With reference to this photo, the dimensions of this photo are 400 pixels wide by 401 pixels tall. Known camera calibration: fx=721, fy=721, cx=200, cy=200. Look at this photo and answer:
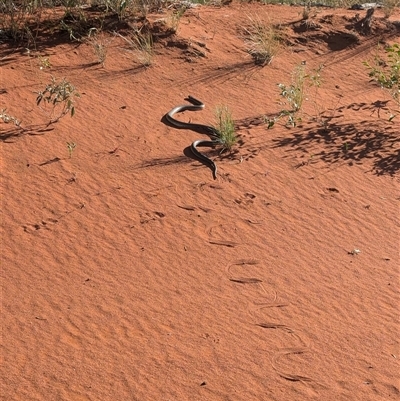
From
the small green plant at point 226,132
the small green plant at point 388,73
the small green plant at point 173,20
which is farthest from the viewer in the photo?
the small green plant at point 173,20

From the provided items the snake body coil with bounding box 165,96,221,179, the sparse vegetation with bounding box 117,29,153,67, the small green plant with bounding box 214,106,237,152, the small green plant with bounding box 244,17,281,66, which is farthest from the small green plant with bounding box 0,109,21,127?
the small green plant with bounding box 244,17,281,66

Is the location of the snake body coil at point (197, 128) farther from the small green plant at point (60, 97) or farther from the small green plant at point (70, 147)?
the small green plant at point (70, 147)

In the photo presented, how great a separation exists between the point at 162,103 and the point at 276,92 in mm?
1514

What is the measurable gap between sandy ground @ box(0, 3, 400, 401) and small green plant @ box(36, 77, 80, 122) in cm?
19

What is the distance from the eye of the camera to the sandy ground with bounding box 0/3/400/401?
4828 mm

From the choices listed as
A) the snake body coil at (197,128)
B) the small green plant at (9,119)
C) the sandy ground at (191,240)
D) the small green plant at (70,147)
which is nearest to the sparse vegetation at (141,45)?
the sandy ground at (191,240)

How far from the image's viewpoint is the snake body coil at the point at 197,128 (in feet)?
24.3

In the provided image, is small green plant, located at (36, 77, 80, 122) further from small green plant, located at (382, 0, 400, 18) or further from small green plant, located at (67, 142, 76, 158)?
small green plant, located at (382, 0, 400, 18)

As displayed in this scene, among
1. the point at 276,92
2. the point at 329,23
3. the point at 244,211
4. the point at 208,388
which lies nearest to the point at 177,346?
the point at 208,388

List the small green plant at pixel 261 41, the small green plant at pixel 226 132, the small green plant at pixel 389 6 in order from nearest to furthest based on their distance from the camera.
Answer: the small green plant at pixel 226 132
the small green plant at pixel 261 41
the small green plant at pixel 389 6

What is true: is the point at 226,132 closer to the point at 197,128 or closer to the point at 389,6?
the point at 197,128

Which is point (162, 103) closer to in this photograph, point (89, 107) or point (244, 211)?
point (89, 107)

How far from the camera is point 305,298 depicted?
556 cm

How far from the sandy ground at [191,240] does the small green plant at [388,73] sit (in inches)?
9.0
